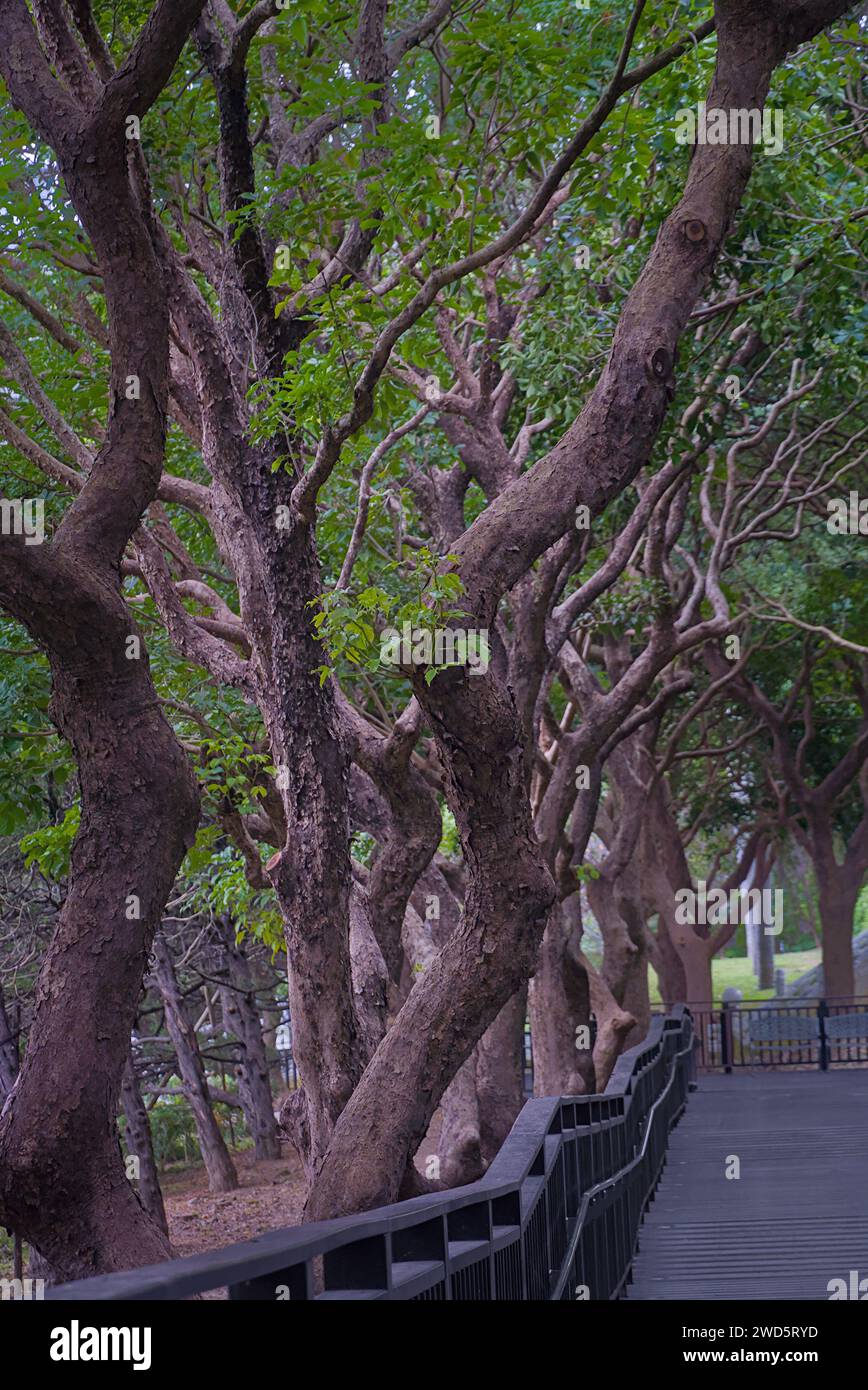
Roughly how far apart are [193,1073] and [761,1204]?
15341mm

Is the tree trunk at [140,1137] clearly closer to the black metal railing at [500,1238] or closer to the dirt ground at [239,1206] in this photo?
the dirt ground at [239,1206]

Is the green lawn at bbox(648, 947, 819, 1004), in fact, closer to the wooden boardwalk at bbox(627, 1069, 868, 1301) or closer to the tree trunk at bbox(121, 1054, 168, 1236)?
the tree trunk at bbox(121, 1054, 168, 1236)

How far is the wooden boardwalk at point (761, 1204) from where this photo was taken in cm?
823

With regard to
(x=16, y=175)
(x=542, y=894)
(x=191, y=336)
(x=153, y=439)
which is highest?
(x=16, y=175)

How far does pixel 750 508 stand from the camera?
1884 cm

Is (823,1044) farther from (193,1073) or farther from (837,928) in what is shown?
(193,1073)

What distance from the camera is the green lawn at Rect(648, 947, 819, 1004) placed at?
181 feet

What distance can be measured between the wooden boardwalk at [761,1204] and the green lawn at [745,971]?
36444 mm

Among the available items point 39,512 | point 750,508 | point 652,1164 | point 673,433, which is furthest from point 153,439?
point 750,508

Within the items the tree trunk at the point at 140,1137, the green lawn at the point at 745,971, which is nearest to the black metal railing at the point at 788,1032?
the tree trunk at the point at 140,1137

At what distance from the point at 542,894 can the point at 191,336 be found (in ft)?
13.7

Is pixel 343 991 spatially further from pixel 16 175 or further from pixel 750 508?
pixel 750 508

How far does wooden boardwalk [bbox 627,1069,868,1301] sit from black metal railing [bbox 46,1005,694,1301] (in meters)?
0.31
